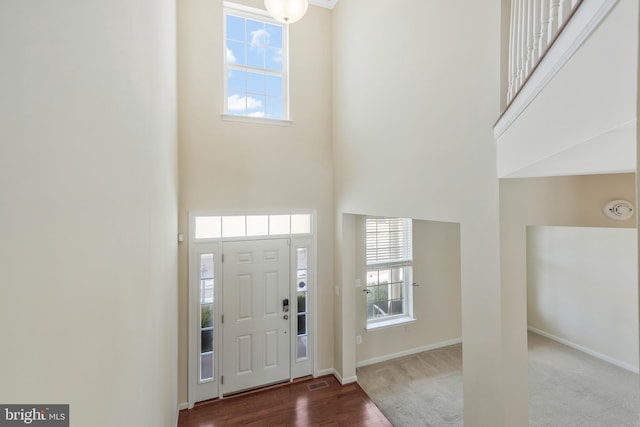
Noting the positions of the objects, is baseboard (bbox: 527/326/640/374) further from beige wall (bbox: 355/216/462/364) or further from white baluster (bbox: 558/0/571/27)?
white baluster (bbox: 558/0/571/27)

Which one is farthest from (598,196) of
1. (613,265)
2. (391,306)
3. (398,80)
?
(613,265)

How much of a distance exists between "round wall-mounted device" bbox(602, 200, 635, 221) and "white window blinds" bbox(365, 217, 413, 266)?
2970mm

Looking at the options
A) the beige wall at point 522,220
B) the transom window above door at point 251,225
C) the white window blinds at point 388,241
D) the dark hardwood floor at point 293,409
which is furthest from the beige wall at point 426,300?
the beige wall at point 522,220

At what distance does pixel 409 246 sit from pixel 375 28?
335 cm

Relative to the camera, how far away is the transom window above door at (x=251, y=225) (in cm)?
381

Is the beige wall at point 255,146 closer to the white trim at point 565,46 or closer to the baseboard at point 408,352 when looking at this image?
the baseboard at point 408,352

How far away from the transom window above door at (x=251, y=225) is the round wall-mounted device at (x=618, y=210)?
3.18 metres

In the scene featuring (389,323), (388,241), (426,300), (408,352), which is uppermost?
(388,241)

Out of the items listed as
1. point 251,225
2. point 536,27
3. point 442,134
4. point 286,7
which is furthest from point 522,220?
point 251,225

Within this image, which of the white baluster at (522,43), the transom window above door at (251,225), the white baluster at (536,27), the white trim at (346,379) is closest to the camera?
the white baluster at (536,27)

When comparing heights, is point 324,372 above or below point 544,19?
below

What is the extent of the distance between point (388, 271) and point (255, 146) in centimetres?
301

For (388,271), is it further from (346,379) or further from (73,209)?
(73,209)

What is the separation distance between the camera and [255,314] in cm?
404
